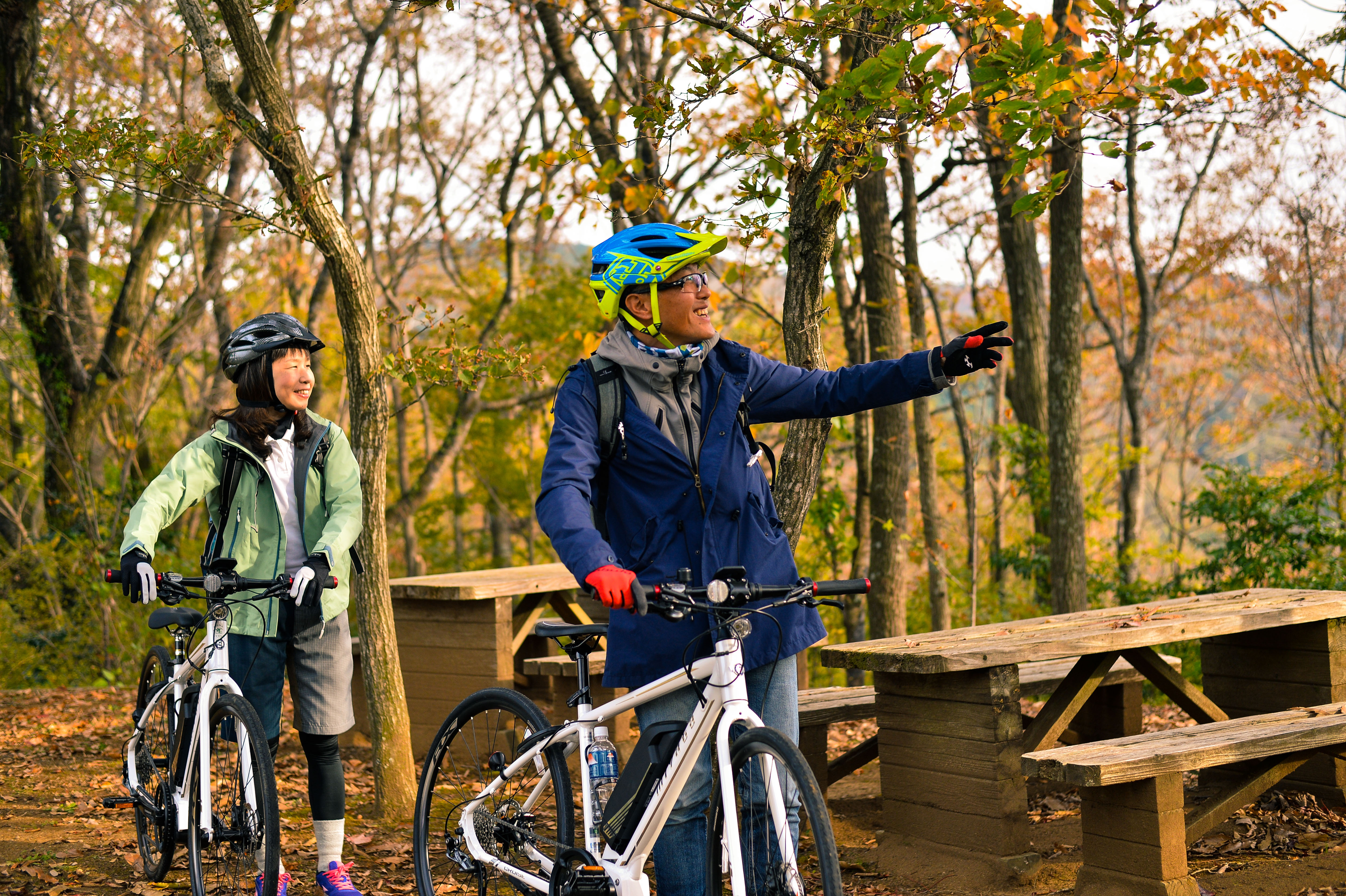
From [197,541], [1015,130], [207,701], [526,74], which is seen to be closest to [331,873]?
[207,701]

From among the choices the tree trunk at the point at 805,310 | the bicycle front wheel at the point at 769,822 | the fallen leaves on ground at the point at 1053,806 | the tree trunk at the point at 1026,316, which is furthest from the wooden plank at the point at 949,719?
the tree trunk at the point at 1026,316

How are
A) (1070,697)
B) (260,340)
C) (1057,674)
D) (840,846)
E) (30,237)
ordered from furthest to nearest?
(30,237) < (1057,674) < (840,846) < (1070,697) < (260,340)

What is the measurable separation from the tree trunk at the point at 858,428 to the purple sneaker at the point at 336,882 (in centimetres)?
599

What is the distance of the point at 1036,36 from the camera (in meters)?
3.69

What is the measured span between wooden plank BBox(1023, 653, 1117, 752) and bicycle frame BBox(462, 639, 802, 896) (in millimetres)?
1997

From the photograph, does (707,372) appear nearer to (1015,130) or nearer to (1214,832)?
(1015,130)

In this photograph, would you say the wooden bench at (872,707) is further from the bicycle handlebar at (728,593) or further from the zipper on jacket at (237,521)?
the bicycle handlebar at (728,593)

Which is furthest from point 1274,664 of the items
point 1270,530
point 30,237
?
point 30,237

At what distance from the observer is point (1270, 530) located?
10.6 metres

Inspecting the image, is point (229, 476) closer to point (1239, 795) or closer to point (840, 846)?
point (840, 846)

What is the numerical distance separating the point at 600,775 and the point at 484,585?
3.13 meters

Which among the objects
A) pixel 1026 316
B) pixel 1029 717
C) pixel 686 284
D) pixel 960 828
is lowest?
pixel 960 828

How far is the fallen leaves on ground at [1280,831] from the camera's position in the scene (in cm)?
451

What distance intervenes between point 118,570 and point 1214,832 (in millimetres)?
4234
